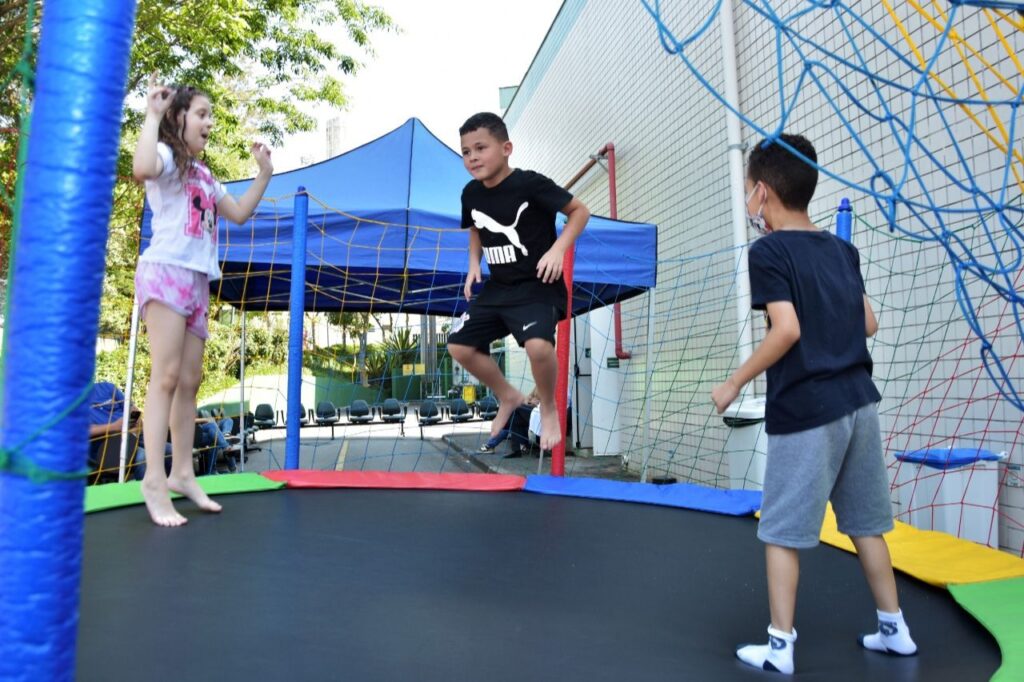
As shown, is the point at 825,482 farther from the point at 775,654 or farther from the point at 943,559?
the point at 943,559

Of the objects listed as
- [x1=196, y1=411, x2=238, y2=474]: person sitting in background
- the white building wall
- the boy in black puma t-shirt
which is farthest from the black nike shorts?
[x1=196, y1=411, x2=238, y2=474]: person sitting in background

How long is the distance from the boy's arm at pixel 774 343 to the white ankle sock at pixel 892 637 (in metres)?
0.46

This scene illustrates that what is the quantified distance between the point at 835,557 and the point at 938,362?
129 cm

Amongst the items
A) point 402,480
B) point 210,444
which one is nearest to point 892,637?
point 402,480

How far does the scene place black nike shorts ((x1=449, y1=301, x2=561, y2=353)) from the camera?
222 cm

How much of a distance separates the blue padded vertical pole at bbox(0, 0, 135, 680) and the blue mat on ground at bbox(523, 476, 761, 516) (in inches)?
90.0

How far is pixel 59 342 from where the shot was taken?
0.60 m

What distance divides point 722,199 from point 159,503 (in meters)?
3.53

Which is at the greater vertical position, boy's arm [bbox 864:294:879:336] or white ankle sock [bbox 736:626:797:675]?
boy's arm [bbox 864:294:879:336]

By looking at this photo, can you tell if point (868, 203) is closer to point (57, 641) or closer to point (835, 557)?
point (835, 557)

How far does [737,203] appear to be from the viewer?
4133 mm

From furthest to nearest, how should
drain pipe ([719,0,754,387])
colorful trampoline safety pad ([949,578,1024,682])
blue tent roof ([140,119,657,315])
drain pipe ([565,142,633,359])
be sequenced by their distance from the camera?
1. drain pipe ([565,142,633,359])
2. drain pipe ([719,0,754,387])
3. blue tent roof ([140,119,657,315])
4. colorful trampoline safety pad ([949,578,1024,682])

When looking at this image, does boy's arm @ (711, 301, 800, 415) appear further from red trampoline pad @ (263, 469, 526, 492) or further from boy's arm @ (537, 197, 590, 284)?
red trampoline pad @ (263, 469, 526, 492)

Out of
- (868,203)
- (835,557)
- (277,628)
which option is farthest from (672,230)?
(277,628)
